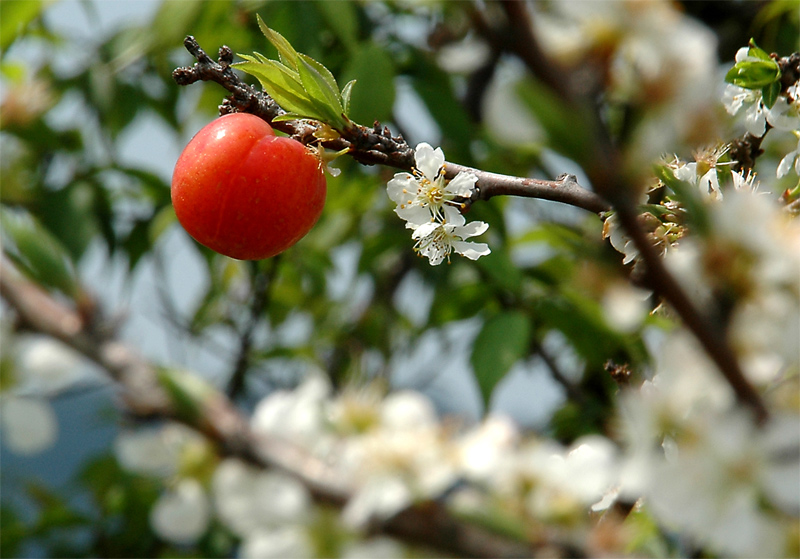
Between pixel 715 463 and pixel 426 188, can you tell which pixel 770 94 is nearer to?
pixel 426 188

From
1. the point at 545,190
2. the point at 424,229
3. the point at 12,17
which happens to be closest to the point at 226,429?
the point at 424,229

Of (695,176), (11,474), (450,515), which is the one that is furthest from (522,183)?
(11,474)

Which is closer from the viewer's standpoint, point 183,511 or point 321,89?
A: point 321,89

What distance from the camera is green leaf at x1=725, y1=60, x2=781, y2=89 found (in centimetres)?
64

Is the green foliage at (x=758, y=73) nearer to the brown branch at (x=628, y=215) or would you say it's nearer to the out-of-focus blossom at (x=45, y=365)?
the brown branch at (x=628, y=215)

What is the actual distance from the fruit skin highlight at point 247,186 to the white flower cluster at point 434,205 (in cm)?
8

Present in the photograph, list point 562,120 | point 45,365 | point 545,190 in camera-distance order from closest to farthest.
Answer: point 562,120 → point 545,190 → point 45,365

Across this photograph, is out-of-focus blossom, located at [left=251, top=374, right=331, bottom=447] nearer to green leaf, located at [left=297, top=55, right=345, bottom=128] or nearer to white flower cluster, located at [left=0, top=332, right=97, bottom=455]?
white flower cluster, located at [left=0, top=332, right=97, bottom=455]

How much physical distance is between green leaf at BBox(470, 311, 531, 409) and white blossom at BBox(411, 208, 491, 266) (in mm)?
345

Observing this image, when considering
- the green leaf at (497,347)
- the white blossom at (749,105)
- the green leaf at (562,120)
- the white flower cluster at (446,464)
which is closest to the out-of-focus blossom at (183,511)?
the white flower cluster at (446,464)

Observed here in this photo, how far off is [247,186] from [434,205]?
171 mm

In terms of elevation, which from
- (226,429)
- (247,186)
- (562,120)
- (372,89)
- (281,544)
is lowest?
(281,544)

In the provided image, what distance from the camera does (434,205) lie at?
24.8 inches

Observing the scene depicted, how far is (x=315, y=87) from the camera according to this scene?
55cm
